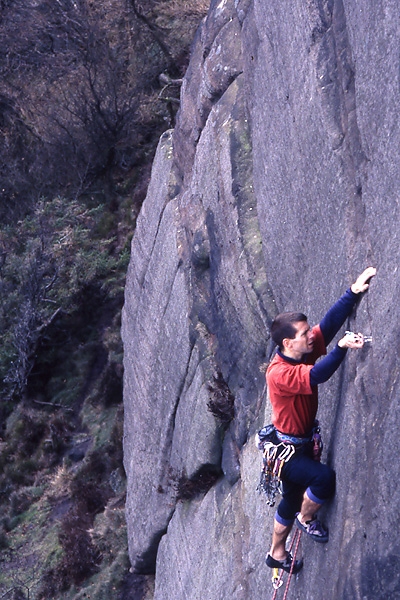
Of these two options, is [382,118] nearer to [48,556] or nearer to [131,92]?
[48,556]

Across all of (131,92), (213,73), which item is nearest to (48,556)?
(213,73)

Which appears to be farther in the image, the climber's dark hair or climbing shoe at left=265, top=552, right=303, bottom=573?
climbing shoe at left=265, top=552, right=303, bottom=573

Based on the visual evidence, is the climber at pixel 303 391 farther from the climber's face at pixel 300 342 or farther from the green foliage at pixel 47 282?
the green foliage at pixel 47 282

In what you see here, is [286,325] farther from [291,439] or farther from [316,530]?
[316,530]

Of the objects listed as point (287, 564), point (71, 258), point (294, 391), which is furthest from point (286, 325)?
point (71, 258)

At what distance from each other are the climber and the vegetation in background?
6.91m

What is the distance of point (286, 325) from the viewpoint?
5.09 meters

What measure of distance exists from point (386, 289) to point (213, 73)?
497 centimetres

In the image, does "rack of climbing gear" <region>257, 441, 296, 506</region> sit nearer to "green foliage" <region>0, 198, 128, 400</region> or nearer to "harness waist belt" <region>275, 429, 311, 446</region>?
"harness waist belt" <region>275, 429, 311, 446</region>

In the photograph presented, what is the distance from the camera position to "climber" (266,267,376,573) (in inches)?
196

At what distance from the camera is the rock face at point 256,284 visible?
4.80 meters

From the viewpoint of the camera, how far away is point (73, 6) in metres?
20.7

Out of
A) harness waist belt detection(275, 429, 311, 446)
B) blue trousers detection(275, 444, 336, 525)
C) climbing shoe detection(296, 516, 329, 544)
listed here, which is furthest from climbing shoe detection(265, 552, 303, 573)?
harness waist belt detection(275, 429, 311, 446)

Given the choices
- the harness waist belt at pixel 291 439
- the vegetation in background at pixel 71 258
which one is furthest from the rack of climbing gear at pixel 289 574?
the vegetation in background at pixel 71 258
